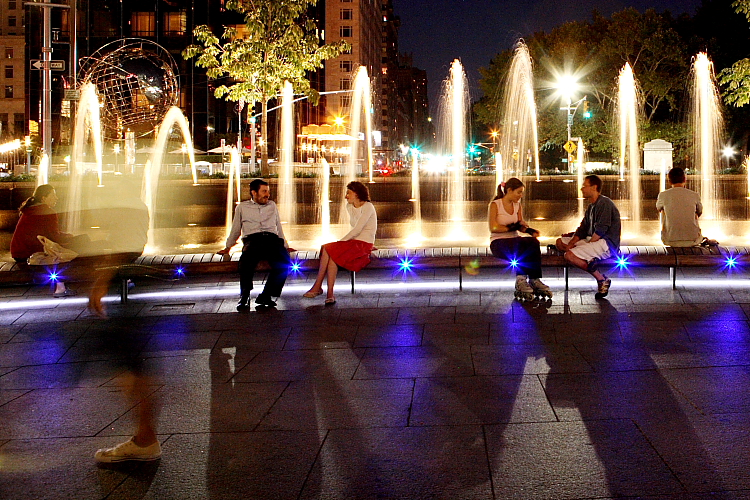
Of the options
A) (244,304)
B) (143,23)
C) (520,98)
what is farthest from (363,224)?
(143,23)

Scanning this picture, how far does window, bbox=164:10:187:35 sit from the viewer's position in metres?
66.4

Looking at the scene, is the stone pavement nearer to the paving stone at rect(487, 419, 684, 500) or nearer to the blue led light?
the paving stone at rect(487, 419, 684, 500)

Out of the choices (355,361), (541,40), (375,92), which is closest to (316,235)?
(355,361)

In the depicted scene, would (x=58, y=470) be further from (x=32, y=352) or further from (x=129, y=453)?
(x=32, y=352)

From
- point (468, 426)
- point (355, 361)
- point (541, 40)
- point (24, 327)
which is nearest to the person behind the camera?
point (468, 426)

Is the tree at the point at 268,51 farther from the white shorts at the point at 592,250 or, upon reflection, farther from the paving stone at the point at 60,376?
the paving stone at the point at 60,376

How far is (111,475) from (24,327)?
454 cm

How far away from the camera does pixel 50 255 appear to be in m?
9.66

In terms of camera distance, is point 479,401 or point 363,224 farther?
point 363,224

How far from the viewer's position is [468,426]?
5098 millimetres

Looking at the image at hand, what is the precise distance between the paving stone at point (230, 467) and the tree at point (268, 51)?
71.2ft

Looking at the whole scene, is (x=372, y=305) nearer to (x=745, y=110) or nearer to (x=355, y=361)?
(x=355, y=361)

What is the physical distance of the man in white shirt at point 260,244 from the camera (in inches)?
364

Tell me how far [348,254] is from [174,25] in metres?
61.0
